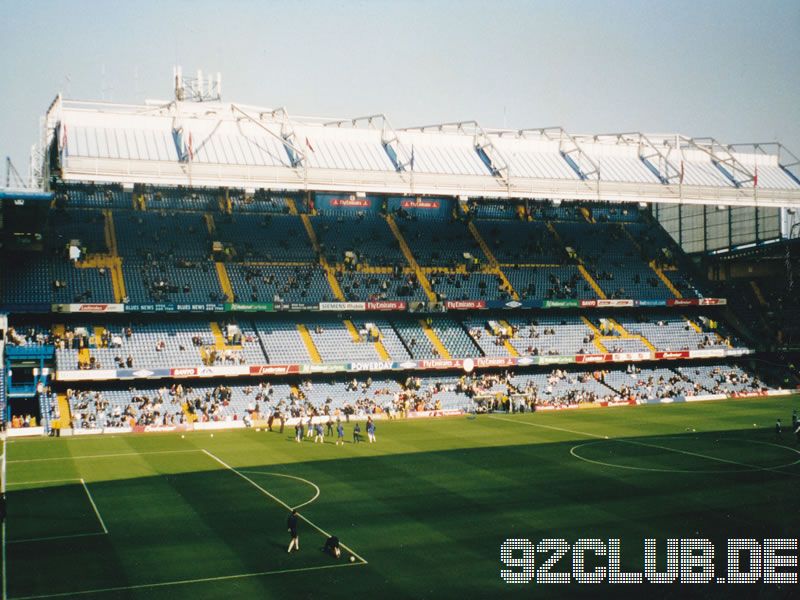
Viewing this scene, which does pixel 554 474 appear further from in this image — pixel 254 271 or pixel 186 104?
pixel 186 104

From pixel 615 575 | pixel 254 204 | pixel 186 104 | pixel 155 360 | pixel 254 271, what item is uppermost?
pixel 186 104

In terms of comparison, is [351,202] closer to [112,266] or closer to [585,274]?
[112,266]

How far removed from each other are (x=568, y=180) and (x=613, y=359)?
1578cm

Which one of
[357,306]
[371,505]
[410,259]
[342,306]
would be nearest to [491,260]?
[410,259]

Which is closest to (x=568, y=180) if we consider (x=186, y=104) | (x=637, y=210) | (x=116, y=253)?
(x=637, y=210)

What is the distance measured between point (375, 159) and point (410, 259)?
11.1 metres

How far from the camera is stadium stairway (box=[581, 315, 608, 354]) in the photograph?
73094 mm

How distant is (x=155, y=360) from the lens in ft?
198

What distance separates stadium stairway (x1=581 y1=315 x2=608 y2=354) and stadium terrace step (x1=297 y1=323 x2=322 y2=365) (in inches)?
969

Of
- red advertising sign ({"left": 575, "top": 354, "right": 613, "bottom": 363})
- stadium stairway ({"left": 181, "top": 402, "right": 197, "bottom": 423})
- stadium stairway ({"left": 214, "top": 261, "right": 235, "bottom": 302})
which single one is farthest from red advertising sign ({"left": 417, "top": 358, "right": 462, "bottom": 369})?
stadium stairway ({"left": 181, "top": 402, "right": 197, "bottom": 423})

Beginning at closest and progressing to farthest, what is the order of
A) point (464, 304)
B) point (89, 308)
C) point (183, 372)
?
point (183, 372)
point (89, 308)
point (464, 304)

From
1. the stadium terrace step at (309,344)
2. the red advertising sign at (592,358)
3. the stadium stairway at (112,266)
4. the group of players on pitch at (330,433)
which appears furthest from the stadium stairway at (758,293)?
the stadium stairway at (112,266)

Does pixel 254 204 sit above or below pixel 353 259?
above

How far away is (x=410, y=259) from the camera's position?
76.6 meters
